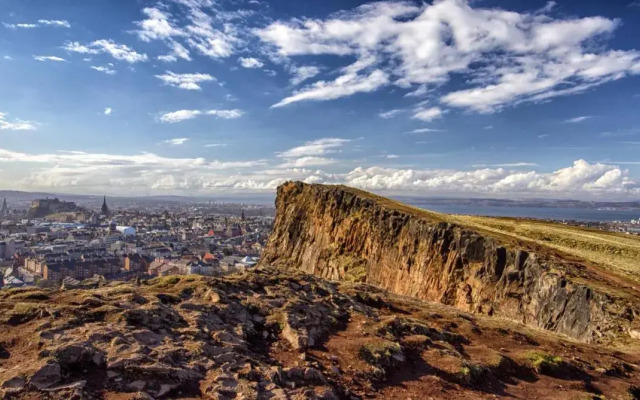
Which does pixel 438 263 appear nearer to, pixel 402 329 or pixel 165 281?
pixel 402 329

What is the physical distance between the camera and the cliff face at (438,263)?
27.7 m

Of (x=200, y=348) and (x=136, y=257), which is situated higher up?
(x=200, y=348)

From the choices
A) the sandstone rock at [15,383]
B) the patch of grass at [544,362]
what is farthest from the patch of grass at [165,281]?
the patch of grass at [544,362]

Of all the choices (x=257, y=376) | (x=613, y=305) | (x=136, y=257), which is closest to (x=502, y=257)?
(x=613, y=305)

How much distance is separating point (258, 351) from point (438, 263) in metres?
36.0

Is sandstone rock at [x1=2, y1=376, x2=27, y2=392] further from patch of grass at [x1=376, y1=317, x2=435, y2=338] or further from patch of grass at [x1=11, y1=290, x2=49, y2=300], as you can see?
patch of grass at [x1=376, y1=317, x2=435, y2=338]

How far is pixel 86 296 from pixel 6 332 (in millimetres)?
3246

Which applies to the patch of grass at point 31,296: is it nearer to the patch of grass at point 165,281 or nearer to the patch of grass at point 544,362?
the patch of grass at point 165,281

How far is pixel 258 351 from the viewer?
1299 centimetres

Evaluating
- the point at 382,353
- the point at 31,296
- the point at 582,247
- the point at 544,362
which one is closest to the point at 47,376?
the point at 31,296

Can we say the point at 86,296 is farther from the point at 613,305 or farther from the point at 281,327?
the point at 613,305

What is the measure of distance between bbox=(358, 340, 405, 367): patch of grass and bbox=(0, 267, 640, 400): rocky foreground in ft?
0.15

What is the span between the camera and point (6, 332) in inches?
436

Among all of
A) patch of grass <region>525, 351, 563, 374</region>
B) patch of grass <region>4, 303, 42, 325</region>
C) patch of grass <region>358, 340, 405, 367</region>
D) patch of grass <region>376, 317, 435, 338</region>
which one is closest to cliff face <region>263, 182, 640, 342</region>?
patch of grass <region>525, 351, 563, 374</region>
